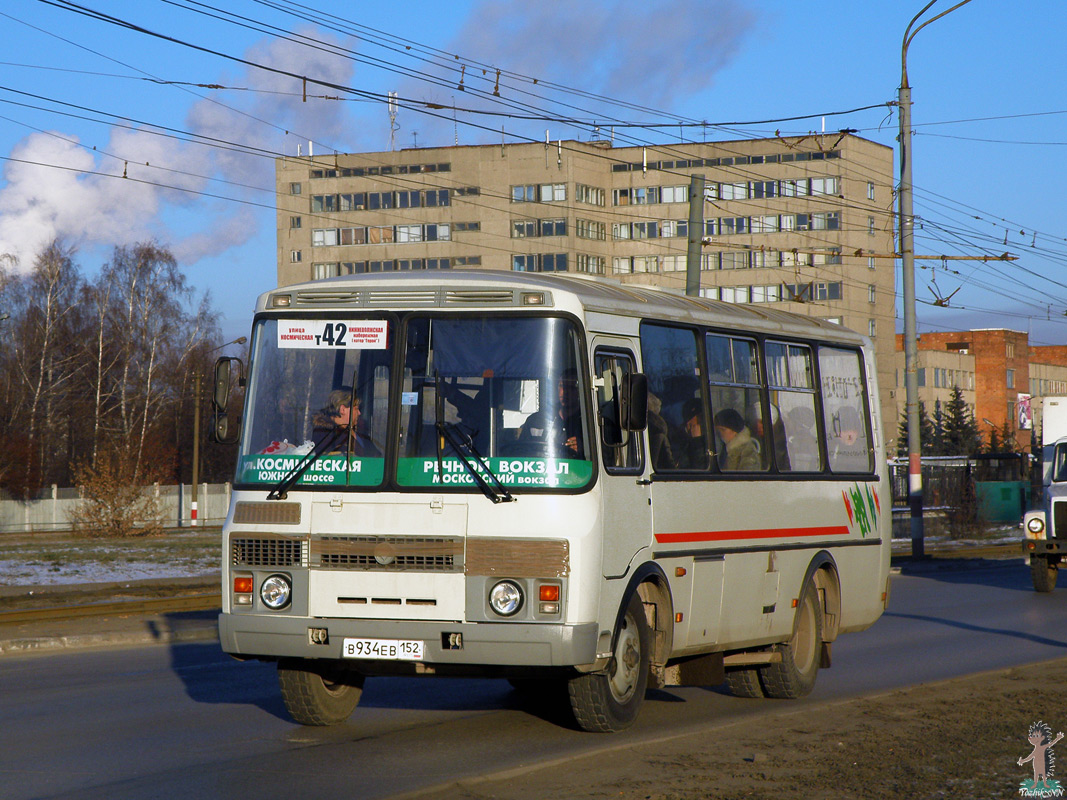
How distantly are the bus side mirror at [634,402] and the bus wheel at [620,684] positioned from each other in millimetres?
1114

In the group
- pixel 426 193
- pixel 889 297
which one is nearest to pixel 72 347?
pixel 426 193

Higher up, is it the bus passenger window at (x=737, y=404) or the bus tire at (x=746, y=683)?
the bus passenger window at (x=737, y=404)

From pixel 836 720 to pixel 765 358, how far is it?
2938mm

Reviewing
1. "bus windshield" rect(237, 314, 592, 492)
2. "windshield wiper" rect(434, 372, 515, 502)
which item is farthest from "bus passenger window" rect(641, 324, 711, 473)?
"windshield wiper" rect(434, 372, 515, 502)

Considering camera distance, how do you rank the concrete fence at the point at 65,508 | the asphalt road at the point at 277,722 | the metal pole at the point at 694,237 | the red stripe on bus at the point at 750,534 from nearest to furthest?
the asphalt road at the point at 277,722, the red stripe on bus at the point at 750,534, the metal pole at the point at 694,237, the concrete fence at the point at 65,508

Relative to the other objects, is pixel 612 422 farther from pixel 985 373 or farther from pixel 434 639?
pixel 985 373

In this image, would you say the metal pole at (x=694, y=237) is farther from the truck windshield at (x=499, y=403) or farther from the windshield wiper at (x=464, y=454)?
the windshield wiper at (x=464, y=454)

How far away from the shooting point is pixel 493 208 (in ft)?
316

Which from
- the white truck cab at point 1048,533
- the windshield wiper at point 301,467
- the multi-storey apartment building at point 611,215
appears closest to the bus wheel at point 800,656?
the windshield wiper at point 301,467

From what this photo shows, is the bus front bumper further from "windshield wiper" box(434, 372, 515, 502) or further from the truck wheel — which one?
the truck wheel

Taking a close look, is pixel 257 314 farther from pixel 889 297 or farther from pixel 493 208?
pixel 889 297

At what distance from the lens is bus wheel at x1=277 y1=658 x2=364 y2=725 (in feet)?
29.5

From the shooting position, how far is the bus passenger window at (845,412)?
11.9 m

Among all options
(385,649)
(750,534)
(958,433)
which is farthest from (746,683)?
(958,433)
